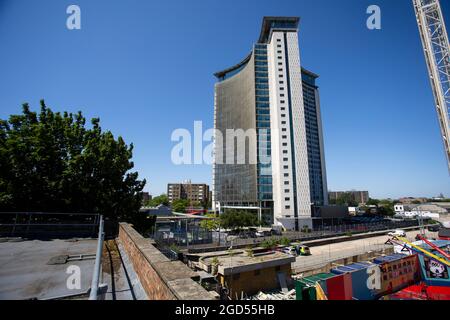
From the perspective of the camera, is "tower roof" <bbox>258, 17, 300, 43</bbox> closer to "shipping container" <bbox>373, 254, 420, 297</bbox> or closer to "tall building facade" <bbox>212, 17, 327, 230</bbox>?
"tall building facade" <bbox>212, 17, 327, 230</bbox>

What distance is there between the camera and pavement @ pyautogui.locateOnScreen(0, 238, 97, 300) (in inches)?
190

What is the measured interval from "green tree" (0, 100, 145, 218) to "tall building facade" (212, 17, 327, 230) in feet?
158

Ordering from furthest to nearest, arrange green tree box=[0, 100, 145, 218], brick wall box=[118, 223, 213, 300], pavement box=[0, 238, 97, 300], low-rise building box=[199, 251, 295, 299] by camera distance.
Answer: low-rise building box=[199, 251, 295, 299] → green tree box=[0, 100, 145, 218] → pavement box=[0, 238, 97, 300] → brick wall box=[118, 223, 213, 300]

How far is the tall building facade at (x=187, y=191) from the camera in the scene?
14575cm

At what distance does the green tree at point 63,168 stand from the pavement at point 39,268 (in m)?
6.41

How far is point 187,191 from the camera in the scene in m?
148

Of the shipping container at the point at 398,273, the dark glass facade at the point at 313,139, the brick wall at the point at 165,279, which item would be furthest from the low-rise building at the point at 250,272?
the dark glass facade at the point at 313,139

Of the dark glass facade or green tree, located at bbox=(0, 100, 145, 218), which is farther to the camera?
the dark glass facade

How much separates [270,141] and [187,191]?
95.1 m

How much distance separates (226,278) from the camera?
642 inches

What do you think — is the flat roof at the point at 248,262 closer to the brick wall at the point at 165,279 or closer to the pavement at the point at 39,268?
the pavement at the point at 39,268

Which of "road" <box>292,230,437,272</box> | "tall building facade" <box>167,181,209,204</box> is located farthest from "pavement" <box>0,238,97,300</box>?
"tall building facade" <box>167,181,209,204</box>
